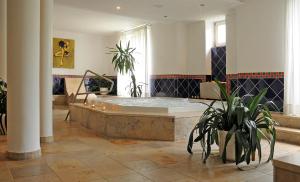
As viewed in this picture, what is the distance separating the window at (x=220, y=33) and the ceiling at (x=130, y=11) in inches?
22.8

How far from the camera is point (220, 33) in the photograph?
743 cm

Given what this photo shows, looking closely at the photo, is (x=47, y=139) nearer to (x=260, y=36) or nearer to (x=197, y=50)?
(x=260, y=36)

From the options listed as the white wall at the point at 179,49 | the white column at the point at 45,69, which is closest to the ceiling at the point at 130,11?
the white wall at the point at 179,49

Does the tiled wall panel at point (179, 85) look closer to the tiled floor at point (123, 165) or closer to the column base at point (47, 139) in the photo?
the tiled floor at point (123, 165)

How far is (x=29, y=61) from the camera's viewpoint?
3.04m

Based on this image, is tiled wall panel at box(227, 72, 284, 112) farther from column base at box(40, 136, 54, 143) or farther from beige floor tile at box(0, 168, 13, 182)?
beige floor tile at box(0, 168, 13, 182)

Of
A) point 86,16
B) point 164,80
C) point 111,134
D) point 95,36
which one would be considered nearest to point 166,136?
point 111,134

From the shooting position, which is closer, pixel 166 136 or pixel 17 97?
pixel 17 97

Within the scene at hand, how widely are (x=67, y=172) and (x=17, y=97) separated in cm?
105

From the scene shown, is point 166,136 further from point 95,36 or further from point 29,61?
point 95,36

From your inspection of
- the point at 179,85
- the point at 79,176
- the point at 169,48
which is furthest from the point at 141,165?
the point at 169,48

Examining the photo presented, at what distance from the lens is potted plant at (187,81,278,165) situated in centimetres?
280

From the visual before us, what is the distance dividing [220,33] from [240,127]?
5005 mm

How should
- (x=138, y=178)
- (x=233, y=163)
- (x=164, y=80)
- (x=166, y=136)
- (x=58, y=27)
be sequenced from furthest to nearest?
1. (x=58, y=27)
2. (x=164, y=80)
3. (x=166, y=136)
4. (x=233, y=163)
5. (x=138, y=178)
